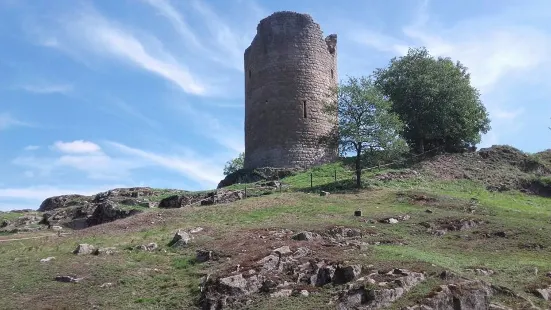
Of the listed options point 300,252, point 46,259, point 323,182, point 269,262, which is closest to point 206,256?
point 269,262

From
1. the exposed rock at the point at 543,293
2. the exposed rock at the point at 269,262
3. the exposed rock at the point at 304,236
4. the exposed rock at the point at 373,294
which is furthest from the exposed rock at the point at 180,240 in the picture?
the exposed rock at the point at 543,293

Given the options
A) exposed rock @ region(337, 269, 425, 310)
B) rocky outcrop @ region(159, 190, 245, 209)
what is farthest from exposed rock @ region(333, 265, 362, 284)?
rocky outcrop @ region(159, 190, 245, 209)

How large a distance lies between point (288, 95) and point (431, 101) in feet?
31.4

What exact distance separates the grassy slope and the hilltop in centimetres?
6

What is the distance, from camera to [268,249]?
60.1 feet

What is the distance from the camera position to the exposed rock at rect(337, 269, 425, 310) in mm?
13875

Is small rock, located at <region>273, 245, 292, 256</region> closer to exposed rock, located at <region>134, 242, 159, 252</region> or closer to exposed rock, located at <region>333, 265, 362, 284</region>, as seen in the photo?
exposed rock, located at <region>333, 265, 362, 284</region>

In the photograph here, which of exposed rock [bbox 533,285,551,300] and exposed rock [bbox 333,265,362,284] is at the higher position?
exposed rock [bbox 333,265,362,284]

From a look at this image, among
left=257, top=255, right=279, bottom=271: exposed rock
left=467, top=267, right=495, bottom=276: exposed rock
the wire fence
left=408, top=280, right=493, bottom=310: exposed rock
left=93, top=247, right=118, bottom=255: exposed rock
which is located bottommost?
left=408, top=280, right=493, bottom=310: exposed rock

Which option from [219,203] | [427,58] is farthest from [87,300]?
[427,58]

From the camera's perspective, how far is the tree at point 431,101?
136ft

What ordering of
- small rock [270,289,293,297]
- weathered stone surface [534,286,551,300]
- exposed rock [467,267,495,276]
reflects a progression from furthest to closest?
exposed rock [467,267,495,276]
small rock [270,289,293,297]
weathered stone surface [534,286,551,300]

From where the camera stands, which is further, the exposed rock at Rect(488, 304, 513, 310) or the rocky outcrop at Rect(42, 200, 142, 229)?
the rocky outcrop at Rect(42, 200, 142, 229)

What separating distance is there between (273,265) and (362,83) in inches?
840
